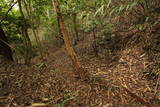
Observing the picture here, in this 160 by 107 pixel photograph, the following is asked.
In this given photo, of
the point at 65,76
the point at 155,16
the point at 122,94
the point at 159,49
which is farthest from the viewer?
the point at 155,16

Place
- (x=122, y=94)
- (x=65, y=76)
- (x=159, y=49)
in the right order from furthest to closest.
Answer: (x=65, y=76) < (x=159, y=49) < (x=122, y=94)

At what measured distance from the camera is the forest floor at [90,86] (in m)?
2.54

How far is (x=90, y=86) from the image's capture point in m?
2.94

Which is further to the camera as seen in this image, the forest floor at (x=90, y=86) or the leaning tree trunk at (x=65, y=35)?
the leaning tree trunk at (x=65, y=35)

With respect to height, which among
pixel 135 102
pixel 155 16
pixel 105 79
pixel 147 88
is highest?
pixel 155 16

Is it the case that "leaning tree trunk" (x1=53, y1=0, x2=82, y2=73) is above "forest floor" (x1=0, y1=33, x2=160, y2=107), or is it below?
above

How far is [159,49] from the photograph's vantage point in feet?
10.4

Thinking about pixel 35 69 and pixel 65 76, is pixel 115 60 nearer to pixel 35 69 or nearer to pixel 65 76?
pixel 65 76

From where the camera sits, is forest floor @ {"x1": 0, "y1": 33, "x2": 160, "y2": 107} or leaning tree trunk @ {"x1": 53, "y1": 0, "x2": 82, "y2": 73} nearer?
forest floor @ {"x1": 0, "y1": 33, "x2": 160, "y2": 107}

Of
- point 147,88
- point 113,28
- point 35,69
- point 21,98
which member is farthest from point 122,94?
point 113,28

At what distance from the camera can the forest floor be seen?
254 centimetres

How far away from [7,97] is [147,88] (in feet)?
8.30

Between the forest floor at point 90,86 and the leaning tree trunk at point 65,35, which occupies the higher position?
the leaning tree trunk at point 65,35

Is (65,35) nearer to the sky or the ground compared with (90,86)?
nearer to the sky
